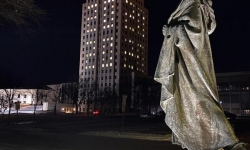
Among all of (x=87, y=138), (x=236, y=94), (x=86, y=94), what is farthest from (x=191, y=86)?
(x=236, y=94)

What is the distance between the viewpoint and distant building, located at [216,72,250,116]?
97.2m

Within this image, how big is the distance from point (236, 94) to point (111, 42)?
76692mm

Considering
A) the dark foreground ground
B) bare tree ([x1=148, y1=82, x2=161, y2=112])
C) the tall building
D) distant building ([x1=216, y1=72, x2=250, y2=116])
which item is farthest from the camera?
the tall building

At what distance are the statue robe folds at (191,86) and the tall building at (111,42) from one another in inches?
5681

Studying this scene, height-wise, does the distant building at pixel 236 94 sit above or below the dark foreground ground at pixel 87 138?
above

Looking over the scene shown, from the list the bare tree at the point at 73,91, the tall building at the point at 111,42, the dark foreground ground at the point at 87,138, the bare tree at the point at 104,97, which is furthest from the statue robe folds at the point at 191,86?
the tall building at the point at 111,42

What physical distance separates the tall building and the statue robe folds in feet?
473

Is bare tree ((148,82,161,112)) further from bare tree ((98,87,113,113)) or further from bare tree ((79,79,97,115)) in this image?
bare tree ((79,79,97,115))

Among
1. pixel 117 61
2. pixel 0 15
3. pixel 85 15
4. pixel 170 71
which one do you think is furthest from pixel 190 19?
pixel 85 15

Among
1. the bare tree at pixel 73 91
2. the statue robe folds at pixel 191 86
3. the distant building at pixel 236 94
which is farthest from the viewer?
the distant building at pixel 236 94

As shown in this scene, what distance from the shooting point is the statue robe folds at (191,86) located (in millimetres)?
4355

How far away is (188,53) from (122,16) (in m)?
157

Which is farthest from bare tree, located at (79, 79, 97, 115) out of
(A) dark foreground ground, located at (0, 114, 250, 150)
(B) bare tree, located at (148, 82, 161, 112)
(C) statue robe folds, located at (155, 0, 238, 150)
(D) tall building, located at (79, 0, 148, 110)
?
(C) statue robe folds, located at (155, 0, 238, 150)

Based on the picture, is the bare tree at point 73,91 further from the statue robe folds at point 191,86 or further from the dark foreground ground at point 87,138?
the statue robe folds at point 191,86
